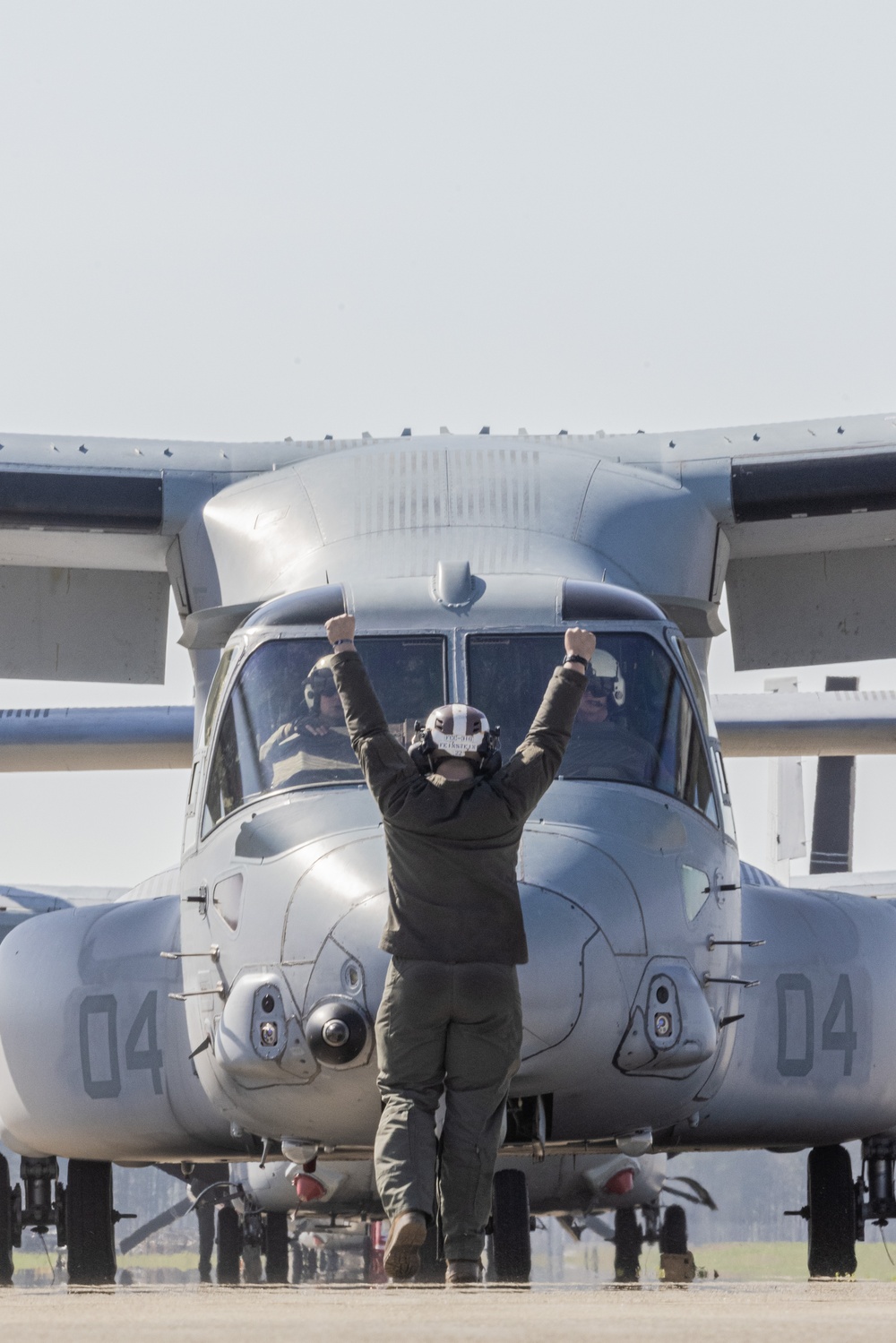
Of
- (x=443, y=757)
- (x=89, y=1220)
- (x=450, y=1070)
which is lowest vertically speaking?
(x=89, y=1220)

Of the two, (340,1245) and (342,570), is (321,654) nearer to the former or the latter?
(342,570)

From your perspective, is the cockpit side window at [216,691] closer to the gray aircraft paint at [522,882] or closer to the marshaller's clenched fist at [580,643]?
the gray aircraft paint at [522,882]

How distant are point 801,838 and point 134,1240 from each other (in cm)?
1659

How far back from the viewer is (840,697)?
42.2 feet

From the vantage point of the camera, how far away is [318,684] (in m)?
7.99

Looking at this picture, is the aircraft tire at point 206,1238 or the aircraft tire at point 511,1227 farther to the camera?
the aircraft tire at point 206,1238

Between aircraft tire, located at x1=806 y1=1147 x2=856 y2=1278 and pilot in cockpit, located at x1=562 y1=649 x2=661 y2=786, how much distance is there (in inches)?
134

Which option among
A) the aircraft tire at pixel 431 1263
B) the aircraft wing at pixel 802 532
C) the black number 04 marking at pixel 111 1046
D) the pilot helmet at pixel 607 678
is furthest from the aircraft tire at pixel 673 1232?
the pilot helmet at pixel 607 678

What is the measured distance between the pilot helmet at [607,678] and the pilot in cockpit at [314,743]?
0.96m

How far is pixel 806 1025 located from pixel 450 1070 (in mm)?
3094

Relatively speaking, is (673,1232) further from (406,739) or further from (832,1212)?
(406,739)

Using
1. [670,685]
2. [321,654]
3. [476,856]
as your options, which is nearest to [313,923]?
[476,856]

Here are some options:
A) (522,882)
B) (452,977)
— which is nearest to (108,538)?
(522,882)

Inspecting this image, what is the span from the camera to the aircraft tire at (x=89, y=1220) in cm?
1054
